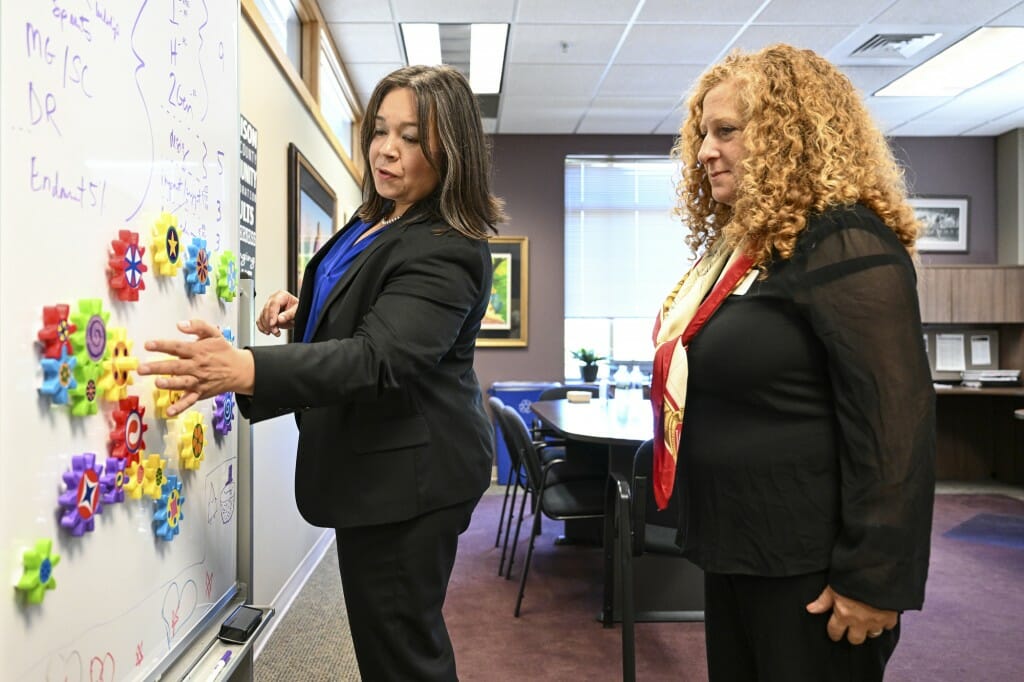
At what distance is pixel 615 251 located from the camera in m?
6.31

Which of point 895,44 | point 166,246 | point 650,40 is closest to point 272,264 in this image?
point 166,246

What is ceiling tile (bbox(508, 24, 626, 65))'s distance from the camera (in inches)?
160

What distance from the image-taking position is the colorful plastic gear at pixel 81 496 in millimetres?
804

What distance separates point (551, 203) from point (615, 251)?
67 centimetres

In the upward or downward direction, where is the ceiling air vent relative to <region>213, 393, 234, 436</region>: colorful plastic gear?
upward

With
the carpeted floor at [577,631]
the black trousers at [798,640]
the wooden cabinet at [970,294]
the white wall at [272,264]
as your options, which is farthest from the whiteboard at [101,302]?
the wooden cabinet at [970,294]

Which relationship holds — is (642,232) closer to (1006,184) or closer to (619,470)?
(1006,184)

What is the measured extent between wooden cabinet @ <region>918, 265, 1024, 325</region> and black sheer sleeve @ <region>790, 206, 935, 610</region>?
5.30 m

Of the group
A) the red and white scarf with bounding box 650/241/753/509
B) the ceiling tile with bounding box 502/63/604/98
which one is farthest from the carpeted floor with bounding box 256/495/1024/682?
the ceiling tile with bounding box 502/63/604/98

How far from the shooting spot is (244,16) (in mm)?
2330

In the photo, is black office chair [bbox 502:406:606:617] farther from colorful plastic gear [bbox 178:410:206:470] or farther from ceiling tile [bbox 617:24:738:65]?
ceiling tile [bbox 617:24:738:65]

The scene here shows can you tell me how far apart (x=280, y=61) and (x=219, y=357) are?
2.18 metres

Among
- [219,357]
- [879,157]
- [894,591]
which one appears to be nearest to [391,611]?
[219,357]

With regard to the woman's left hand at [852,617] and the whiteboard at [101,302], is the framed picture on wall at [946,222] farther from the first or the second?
the whiteboard at [101,302]
